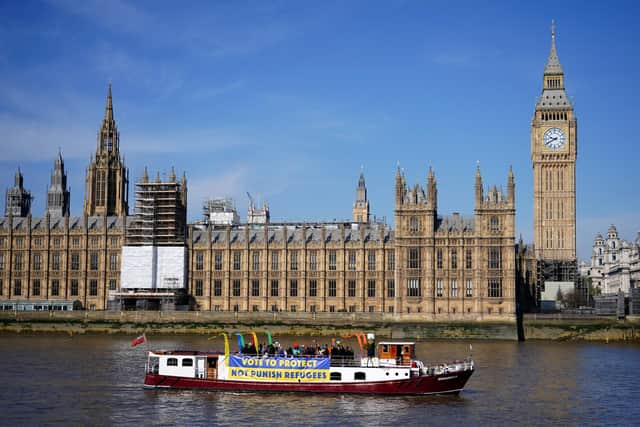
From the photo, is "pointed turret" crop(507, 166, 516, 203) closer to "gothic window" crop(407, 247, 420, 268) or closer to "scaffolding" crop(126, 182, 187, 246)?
"gothic window" crop(407, 247, 420, 268)

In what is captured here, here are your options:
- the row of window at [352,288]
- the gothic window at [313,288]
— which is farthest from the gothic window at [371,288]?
the gothic window at [313,288]

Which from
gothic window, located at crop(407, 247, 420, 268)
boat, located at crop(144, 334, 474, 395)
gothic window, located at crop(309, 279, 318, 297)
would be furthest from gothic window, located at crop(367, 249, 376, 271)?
boat, located at crop(144, 334, 474, 395)

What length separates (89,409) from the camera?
190 feet

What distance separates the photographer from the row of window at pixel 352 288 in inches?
4769

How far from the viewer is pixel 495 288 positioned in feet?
396

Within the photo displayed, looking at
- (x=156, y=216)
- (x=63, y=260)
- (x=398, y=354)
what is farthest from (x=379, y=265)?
(x=398, y=354)

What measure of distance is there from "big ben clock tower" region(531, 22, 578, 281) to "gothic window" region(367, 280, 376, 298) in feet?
160

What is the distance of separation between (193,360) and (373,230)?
6976cm

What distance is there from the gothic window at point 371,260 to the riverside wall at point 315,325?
11.7m

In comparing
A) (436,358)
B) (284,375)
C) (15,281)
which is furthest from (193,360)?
(15,281)

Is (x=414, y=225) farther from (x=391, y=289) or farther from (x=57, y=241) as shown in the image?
(x=57, y=241)

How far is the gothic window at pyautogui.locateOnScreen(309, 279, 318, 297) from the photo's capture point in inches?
5266

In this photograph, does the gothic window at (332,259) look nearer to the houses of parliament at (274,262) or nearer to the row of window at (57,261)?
the houses of parliament at (274,262)

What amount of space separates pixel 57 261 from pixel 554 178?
94114 mm
